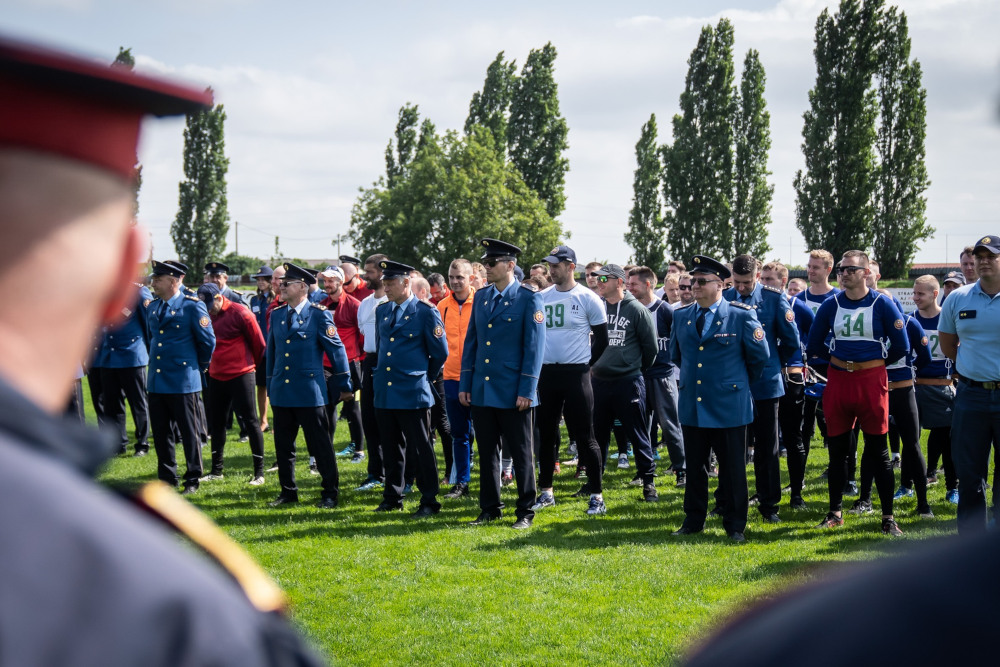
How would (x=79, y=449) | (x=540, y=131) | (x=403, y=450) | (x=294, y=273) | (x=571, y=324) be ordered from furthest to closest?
(x=540, y=131) < (x=294, y=273) < (x=403, y=450) < (x=571, y=324) < (x=79, y=449)

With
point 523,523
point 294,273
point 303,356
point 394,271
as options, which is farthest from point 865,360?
point 294,273

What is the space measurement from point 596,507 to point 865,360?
8.90ft

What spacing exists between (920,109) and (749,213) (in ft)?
31.3

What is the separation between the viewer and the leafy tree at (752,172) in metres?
46.3

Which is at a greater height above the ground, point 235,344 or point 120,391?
point 235,344

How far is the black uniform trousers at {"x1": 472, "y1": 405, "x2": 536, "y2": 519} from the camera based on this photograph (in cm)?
787

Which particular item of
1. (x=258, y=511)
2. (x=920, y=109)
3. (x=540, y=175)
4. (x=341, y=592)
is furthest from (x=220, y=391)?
(x=540, y=175)

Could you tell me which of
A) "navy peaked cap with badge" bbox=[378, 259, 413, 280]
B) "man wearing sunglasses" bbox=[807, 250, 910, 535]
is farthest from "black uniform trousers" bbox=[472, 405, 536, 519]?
"man wearing sunglasses" bbox=[807, 250, 910, 535]

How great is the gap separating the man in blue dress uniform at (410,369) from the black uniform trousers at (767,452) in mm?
2726

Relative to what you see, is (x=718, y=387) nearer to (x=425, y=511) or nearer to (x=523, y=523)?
(x=523, y=523)

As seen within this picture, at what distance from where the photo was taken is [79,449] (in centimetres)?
79

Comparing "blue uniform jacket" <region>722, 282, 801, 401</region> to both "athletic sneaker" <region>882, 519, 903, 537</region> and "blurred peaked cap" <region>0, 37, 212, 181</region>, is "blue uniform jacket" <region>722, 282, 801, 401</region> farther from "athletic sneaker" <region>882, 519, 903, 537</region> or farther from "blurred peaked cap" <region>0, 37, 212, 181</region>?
"blurred peaked cap" <region>0, 37, 212, 181</region>

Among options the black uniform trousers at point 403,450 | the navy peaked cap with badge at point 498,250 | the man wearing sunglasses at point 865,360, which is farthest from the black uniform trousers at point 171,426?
the man wearing sunglasses at point 865,360

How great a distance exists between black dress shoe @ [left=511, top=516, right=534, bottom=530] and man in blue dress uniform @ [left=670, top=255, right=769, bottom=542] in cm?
127
